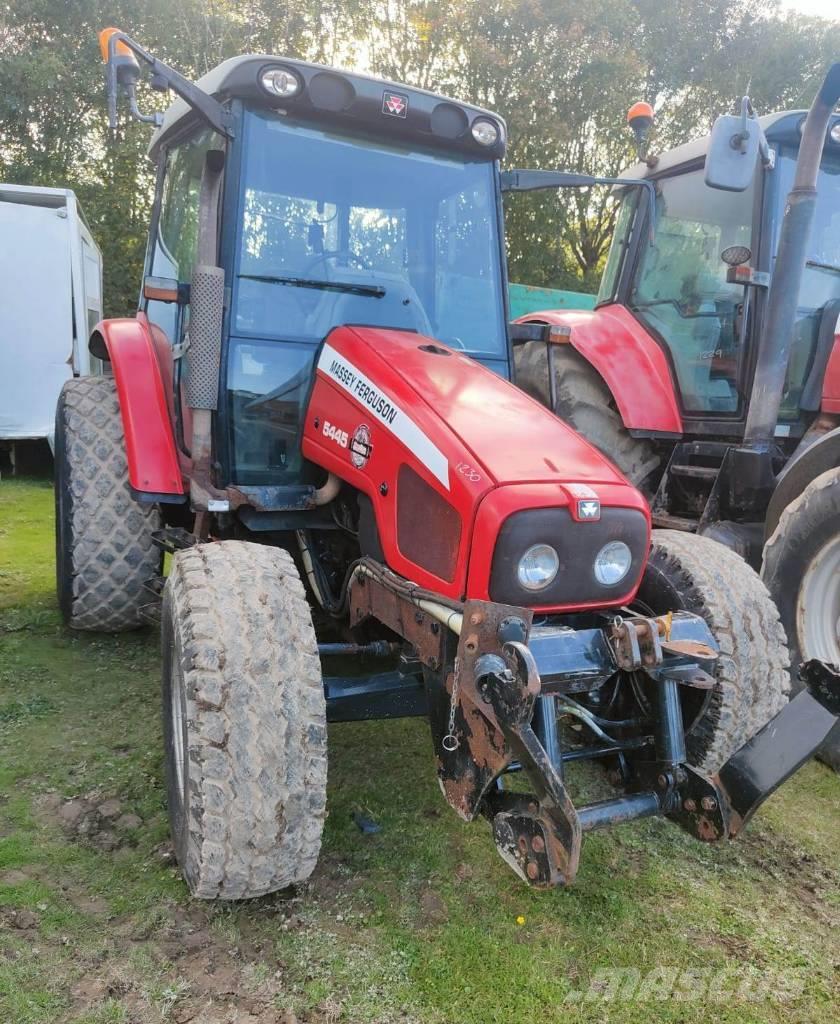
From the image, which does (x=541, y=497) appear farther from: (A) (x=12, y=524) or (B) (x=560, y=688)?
(A) (x=12, y=524)

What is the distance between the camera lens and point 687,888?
96.2 inches

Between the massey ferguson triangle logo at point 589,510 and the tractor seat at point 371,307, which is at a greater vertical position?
the tractor seat at point 371,307

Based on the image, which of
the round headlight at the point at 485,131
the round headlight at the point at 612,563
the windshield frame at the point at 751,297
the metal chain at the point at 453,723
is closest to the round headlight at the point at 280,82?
the round headlight at the point at 485,131

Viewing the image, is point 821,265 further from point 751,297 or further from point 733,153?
point 733,153

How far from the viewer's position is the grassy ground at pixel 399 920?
6.44 feet

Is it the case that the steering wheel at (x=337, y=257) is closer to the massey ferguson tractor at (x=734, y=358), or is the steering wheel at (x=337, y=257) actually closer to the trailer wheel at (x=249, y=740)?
the massey ferguson tractor at (x=734, y=358)

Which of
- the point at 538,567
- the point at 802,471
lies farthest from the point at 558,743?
the point at 802,471

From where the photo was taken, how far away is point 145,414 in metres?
3.23

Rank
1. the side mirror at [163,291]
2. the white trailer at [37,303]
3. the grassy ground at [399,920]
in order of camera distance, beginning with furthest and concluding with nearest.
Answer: the white trailer at [37,303] < the side mirror at [163,291] < the grassy ground at [399,920]

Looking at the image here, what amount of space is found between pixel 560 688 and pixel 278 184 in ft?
6.57

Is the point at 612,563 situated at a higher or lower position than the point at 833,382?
lower

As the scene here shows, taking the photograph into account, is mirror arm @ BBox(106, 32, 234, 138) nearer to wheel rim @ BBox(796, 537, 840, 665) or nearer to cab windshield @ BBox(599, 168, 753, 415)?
wheel rim @ BBox(796, 537, 840, 665)

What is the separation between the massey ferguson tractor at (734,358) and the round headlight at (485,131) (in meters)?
0.25

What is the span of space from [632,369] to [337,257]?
2.36 meters
